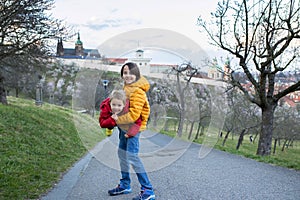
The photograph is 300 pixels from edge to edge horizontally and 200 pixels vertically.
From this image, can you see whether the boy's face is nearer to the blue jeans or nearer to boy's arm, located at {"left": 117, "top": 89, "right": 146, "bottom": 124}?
boy's arm, located at {"left": 117, "top": 89, "right": 146, "bottom": 124}

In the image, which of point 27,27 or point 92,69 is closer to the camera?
point 92,69

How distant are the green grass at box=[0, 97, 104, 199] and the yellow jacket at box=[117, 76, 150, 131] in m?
1.00

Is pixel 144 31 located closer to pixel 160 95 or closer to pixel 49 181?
pixel 160 95

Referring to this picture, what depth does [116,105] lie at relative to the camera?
3.71 meters

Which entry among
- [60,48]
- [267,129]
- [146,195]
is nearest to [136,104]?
[146,195]

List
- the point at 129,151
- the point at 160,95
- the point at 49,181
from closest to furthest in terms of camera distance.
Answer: the point at 129,151
the point at 160,95
the point at 49,181

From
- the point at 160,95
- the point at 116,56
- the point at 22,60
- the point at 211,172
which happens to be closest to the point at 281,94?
the point at 211,172

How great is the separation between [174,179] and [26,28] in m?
10.7

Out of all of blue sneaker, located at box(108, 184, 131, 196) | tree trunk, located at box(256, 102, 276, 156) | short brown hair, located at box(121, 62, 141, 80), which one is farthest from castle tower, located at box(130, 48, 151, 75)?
tree trunk, located at box(256, 102, 276, 156)

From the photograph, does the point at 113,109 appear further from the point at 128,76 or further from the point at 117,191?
the point at 117,191

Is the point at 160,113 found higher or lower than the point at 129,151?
higher

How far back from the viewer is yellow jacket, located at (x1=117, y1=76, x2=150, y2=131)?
372cm

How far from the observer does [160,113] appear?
15.5 ft

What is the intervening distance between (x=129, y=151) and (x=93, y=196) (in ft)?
3.50
